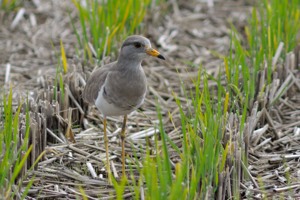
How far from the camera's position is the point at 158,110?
3447 mm

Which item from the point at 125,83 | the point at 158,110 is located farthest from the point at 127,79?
the point at 158,110

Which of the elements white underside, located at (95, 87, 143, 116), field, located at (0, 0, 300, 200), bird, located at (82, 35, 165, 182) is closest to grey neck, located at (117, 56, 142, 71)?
bird, located at (82, 35, 165, 182)

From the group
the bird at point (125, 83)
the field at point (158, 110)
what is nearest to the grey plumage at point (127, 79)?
the bird at point (125, 83)

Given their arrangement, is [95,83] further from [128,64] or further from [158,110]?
[158,110]

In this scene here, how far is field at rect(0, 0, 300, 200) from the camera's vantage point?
149 inches

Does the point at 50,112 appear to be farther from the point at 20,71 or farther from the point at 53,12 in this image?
the point at 53,12

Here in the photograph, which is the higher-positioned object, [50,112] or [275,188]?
[50,112]

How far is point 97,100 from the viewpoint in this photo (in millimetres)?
4445

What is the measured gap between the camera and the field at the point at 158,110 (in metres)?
3.78

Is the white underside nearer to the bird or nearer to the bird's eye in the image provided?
the bird

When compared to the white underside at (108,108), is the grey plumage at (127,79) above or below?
above

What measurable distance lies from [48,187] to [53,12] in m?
3.43

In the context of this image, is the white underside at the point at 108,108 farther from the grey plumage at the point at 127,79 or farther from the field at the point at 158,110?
the field at the point at 158,110

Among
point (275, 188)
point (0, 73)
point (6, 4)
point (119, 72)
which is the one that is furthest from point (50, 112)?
point (6, 4)
